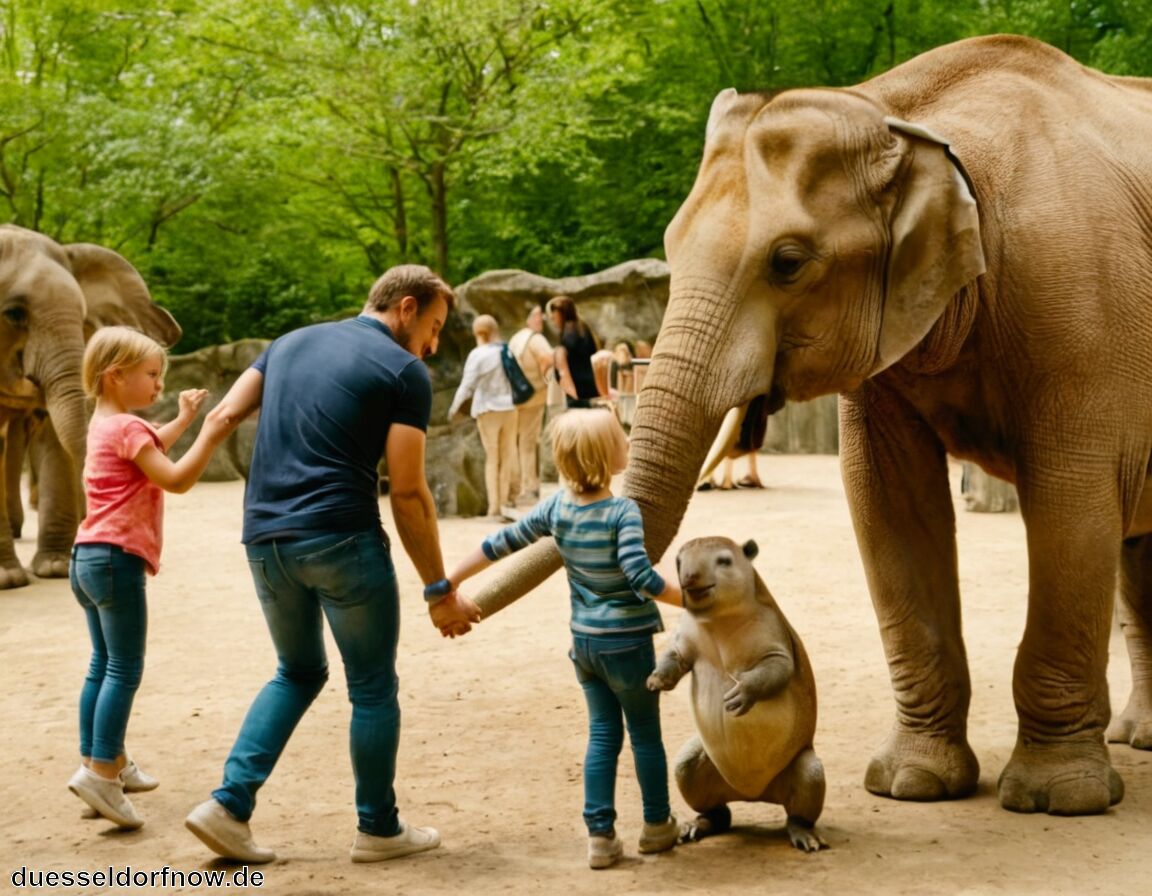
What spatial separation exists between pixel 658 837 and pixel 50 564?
30.4 ft

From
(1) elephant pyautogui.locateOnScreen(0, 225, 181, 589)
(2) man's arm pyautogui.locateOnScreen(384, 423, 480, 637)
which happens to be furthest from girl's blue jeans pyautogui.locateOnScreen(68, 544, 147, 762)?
(1) elephant pyautogui.locateOnScreen(0, 225, 181, 589)

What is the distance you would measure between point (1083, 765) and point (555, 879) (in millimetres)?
2013

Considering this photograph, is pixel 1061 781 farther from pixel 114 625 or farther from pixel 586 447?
pixel 114 625

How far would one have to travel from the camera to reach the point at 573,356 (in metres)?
17.0

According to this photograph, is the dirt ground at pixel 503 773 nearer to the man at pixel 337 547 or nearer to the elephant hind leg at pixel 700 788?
the elephant hind leg at pixel 700 788

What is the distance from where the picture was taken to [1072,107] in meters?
5.76

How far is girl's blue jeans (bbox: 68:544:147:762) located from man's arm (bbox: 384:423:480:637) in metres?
1.17

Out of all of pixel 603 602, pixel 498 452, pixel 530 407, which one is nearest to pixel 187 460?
pixel 603 602

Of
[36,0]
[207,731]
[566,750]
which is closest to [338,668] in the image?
[207,731]

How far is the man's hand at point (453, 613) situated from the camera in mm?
5133

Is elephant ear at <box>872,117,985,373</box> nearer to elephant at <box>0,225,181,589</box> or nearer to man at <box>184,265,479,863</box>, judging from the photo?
man at <box>184,265,479,863</box>

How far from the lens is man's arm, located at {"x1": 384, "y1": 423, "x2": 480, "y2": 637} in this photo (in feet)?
16.4

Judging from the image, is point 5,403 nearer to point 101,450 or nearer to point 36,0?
point 101,450

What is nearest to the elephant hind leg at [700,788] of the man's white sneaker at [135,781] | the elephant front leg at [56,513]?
the man's white sneaker at [135,781]
